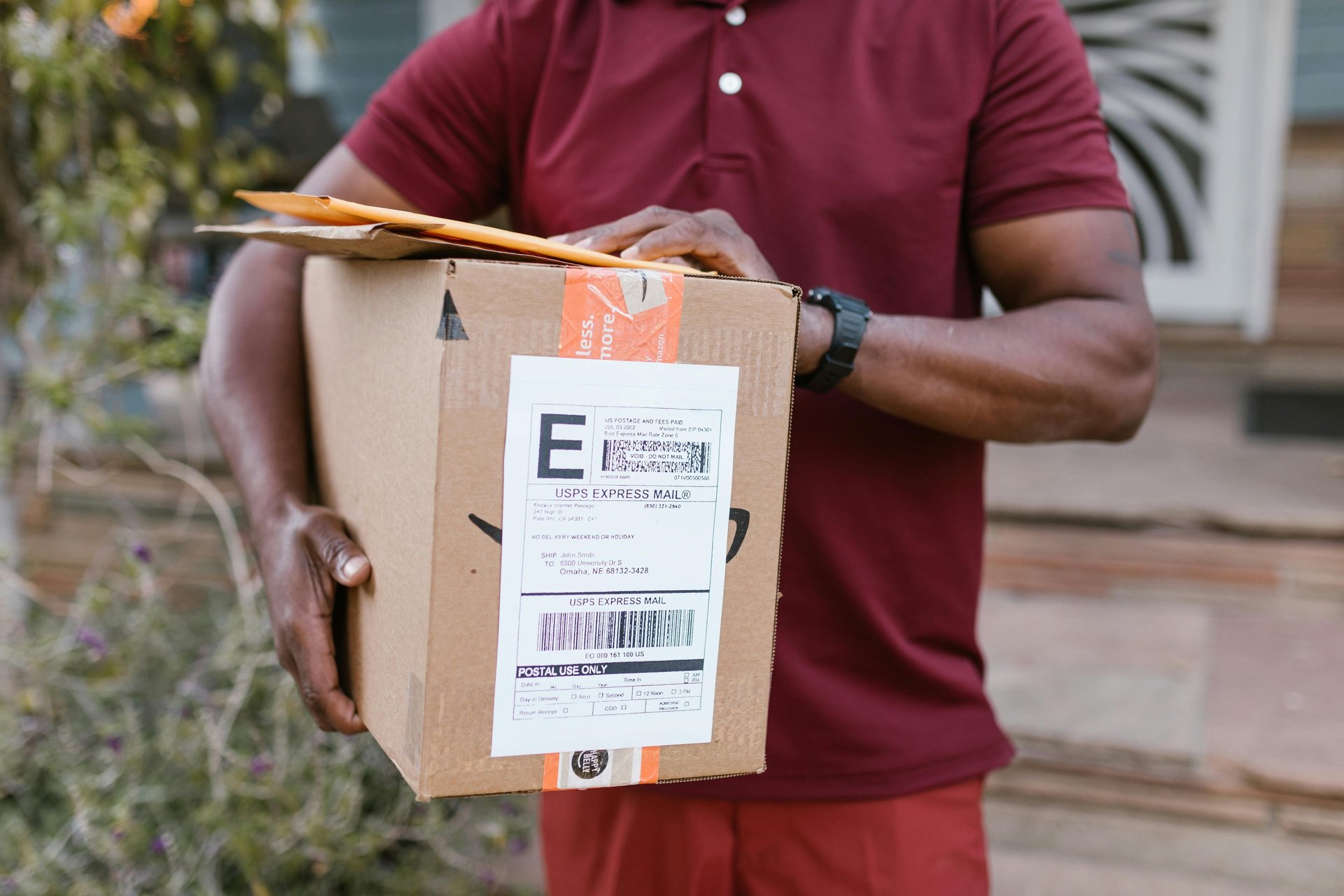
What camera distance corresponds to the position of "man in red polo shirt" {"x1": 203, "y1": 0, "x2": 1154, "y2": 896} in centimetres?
89

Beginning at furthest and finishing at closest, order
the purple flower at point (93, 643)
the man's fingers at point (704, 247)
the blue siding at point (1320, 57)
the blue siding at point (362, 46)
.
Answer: the blue siding at point (362, 46)
the blue siding at point (1320, 57)
the purple flower at point (93, 643)
the man's fingers at point (704, 247)

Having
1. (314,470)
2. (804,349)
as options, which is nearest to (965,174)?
(804,349)

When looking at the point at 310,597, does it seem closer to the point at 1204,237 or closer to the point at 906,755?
the point at 906,755

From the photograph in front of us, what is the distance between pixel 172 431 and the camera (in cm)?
318

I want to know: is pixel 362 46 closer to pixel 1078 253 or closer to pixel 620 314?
pixel 1078 253

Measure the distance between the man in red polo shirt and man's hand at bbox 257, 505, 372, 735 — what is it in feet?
0.18

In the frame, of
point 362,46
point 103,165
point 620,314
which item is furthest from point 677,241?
point 362,46

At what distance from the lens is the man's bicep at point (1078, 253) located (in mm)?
892

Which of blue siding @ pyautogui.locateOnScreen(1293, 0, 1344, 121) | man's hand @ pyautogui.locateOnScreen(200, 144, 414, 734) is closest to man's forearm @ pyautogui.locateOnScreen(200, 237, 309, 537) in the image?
man's hand @ pyautogui.locateOnScreen(200, 144, 414, 734)

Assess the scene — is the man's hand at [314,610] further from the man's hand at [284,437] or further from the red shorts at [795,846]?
the red shorts at [795,846]

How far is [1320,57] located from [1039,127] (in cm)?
282

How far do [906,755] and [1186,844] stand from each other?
1063 millimetres

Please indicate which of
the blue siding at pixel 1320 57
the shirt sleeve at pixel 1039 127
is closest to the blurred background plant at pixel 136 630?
the shirt sleeve at pixel 1039 127

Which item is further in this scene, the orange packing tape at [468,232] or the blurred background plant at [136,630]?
the blurred background plant at [136,630]
